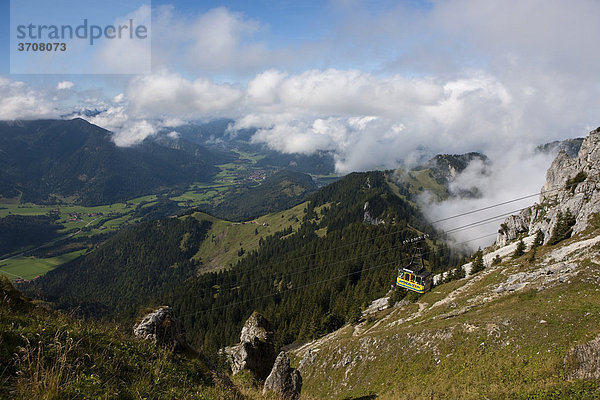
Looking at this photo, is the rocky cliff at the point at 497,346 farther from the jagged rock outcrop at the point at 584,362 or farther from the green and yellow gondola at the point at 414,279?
the green and yellow gondola at the point at 414,279

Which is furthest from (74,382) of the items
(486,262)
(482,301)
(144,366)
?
(486,262)

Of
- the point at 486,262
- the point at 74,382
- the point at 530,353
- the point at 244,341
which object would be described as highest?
the point at 74,382

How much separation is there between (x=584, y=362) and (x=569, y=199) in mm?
84835

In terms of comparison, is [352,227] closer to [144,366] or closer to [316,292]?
[316,292]

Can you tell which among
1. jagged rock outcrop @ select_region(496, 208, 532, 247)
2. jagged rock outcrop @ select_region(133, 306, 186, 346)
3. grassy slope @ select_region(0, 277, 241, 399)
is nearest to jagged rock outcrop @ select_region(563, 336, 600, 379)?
grassy slope @ select_region(0, 277, 241, 399)

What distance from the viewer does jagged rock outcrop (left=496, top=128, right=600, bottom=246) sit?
2566 inches

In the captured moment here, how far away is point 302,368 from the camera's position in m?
48.6

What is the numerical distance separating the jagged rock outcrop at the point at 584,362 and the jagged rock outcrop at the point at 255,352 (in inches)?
692

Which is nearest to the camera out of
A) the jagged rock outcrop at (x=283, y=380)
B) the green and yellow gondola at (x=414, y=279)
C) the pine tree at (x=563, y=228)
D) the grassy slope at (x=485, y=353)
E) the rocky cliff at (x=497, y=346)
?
the jagged rock outcrop at (x=283, y=380)

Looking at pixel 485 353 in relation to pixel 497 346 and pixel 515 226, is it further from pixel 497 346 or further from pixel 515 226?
pixel 515 226

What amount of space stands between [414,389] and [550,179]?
144151 mm

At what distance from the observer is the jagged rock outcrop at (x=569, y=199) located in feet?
214

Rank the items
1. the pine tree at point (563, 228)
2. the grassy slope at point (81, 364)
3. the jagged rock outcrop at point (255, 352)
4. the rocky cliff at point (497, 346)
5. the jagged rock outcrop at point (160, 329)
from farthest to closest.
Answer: the pine tree at point (563, 228)
the jagged rock outcrop at point (255, 352)
the rocky cliff at point (497, 346)
the jagged rock outcrop at point (160, 329)
the grassy slope at point (81, 364)

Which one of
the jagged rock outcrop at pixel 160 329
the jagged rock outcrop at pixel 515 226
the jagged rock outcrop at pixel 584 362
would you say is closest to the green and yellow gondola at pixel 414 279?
the jagged rock outcrop at pixel 584 362
